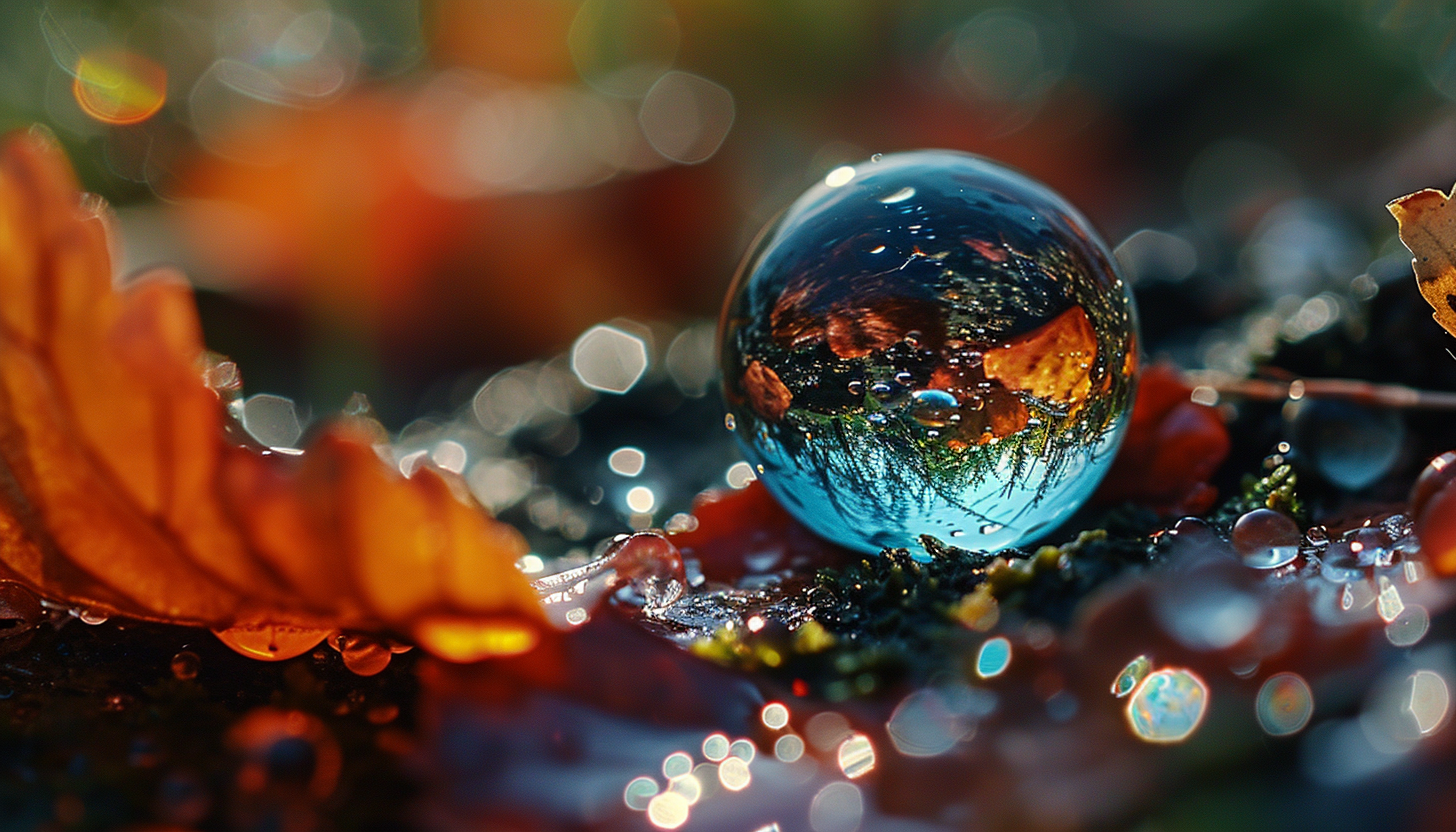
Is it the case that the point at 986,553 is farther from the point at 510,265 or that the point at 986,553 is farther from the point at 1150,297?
the point at 510,265

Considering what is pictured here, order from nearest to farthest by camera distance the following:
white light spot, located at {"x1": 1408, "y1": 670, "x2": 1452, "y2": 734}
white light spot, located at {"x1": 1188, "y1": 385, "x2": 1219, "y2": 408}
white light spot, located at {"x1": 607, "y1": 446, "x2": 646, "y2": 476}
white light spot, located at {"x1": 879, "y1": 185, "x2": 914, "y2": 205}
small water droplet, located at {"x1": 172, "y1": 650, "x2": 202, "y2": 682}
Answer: white light spot, located at {"x1": 1408, "y1": 670, "x2": 1452, "y2": 734} < small water droplet, located at {"x1": 172, "y1": 650, "x2": 202, "y2": 682} < white light spot, located at {"x1": 879, "y1": 185, "x2": 914, "y2": 205} < white light spot, located at {"x1": 1188, "y1": 385, "x2": 1219, "y2": 408} < white light spot, located at {"x1": 607, "y1": 446, "x2": 646, "y2": 476}

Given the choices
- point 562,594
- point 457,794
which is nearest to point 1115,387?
point 562,594

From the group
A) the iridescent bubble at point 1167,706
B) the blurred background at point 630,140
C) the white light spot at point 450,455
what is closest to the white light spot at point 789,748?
the iridescent bubble at point 1167,706

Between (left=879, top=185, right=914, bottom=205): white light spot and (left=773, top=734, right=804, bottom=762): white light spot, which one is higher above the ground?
(left=879, top=185, right=914, bottom=205): white light spot

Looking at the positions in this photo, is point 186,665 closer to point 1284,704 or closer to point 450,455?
point 1284,704

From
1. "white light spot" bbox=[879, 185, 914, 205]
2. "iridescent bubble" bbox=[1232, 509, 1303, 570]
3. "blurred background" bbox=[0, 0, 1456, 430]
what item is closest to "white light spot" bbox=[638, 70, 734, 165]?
"blurred background" bbox=[0, 0, 1456, 430]

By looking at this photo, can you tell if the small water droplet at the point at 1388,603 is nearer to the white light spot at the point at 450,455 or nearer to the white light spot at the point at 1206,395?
the white light spot at the point at 1206,395

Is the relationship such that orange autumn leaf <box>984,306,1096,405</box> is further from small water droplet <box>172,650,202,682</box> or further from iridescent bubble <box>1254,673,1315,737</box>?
small water droplet <box>172,650,202,682</box>
